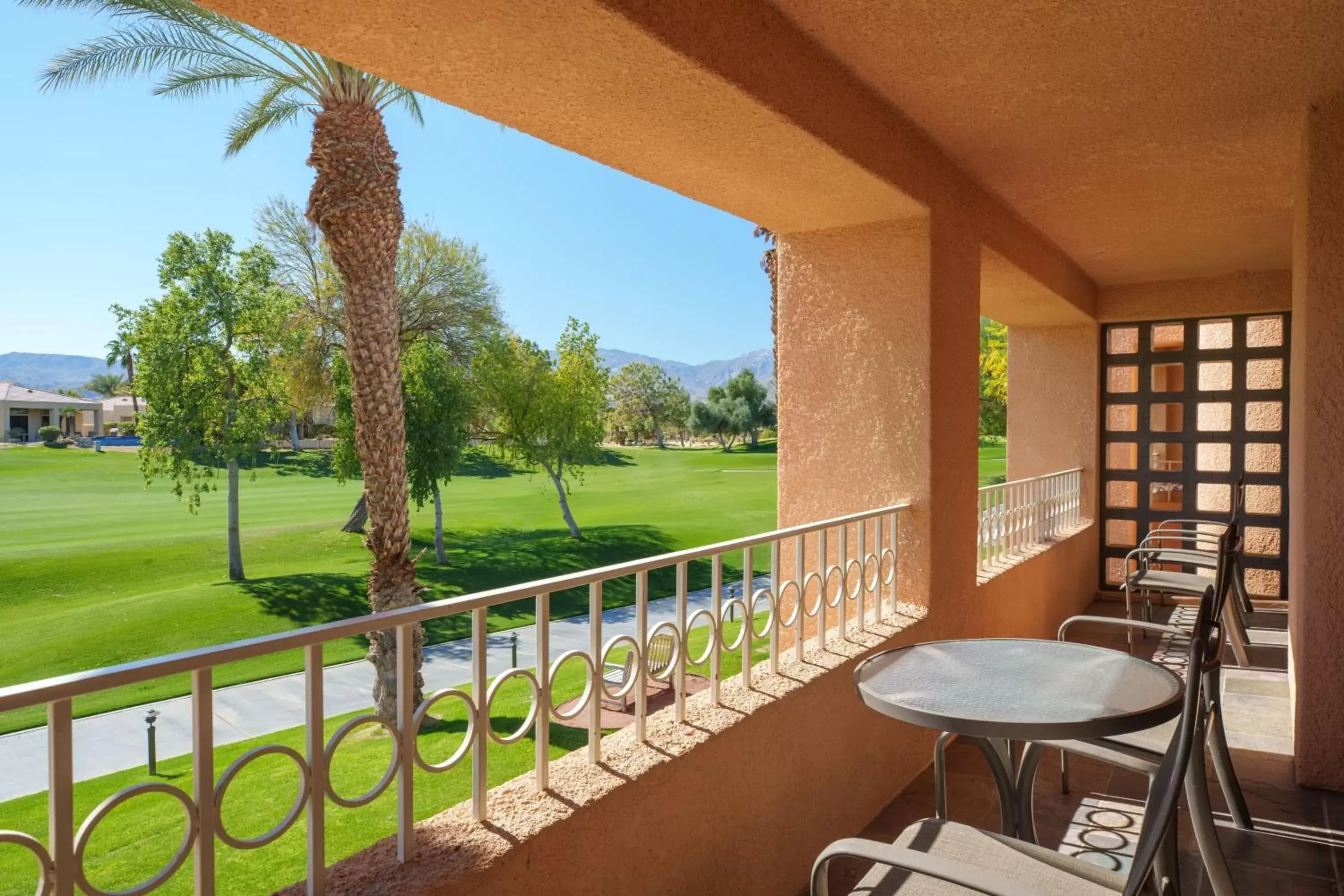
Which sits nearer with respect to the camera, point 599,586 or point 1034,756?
point 599,586

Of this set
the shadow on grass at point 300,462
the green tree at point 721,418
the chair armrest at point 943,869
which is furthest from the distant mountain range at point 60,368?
the chair armrest at point 943,869

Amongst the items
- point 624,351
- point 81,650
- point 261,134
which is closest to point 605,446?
point 81,650

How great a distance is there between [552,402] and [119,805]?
23.2 metres

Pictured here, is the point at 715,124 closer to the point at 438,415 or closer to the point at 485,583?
the point at 438,415

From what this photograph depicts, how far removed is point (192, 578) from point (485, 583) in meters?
9.11

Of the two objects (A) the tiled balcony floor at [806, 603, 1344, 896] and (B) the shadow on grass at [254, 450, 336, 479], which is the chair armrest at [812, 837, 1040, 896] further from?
(B) the shadow on grass at [254, 450, 336, 479]

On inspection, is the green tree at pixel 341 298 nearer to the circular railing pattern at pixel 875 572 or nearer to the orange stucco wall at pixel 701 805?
the circular railing pattern at pixel 875 572

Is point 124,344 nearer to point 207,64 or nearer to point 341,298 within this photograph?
point 341,298

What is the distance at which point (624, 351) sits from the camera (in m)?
153

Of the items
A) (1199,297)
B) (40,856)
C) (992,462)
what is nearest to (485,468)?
(992,462)

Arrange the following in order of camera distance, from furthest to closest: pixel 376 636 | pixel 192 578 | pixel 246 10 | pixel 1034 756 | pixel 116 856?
pixel 192 578 < pixel 376 636 < pixel 116 856 < pixel 1034 756 < pixel 246 10

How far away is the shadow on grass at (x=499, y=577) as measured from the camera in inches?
872

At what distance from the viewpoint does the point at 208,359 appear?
66.6 feet

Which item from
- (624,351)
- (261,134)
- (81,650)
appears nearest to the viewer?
(261,134)
